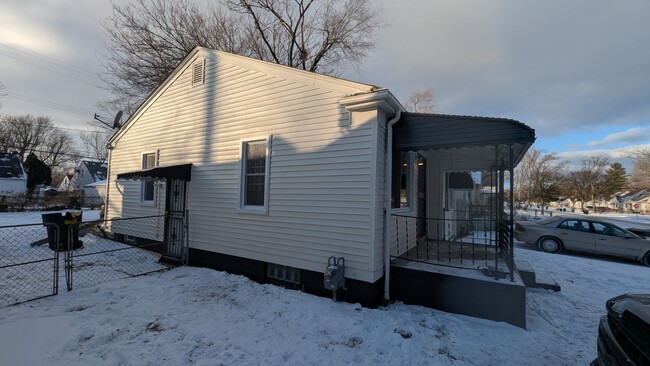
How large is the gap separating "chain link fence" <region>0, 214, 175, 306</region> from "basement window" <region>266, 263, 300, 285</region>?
2759mm

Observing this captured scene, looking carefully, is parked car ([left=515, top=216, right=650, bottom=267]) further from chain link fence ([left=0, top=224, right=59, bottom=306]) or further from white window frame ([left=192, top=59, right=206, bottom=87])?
chain link fence ([left=0, top=224, right=59, bottom=306])

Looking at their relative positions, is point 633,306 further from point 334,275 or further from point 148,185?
point 148,185

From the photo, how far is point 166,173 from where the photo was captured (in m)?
6.66

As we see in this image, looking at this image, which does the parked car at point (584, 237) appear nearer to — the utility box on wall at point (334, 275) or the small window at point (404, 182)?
the small window at point (404, 182)

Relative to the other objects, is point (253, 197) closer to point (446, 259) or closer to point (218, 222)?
point (218, 222)

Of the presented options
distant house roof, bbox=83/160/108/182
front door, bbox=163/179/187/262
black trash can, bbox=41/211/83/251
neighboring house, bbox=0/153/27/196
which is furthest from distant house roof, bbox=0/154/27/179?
front door, bbox=163/179/187/262

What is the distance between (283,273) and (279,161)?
2160mm

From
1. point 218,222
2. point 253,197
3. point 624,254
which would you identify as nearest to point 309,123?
point 253,197

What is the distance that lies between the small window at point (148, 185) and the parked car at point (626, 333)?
368 inches

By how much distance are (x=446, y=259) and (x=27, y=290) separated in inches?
291

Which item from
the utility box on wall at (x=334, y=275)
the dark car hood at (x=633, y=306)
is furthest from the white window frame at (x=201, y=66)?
the dark car hood at (x=633, y=306)

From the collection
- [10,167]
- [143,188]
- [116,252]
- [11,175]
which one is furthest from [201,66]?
[10,167]

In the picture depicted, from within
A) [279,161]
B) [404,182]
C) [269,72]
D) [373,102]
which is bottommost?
[404,182]

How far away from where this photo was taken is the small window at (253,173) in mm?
6145
